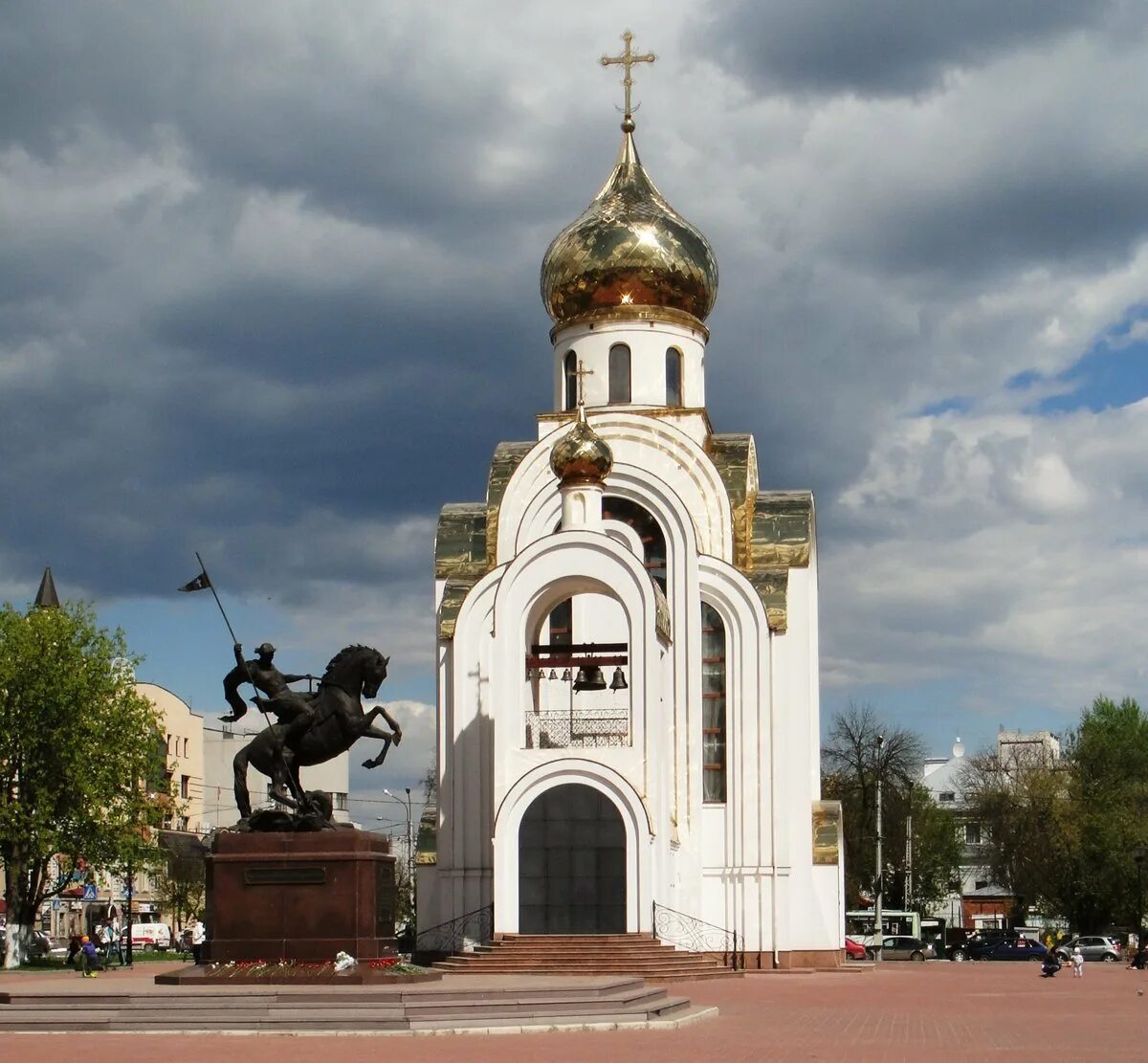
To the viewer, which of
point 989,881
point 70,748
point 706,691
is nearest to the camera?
point 706,691


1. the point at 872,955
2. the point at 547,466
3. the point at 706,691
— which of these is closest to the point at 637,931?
the point at 706,691

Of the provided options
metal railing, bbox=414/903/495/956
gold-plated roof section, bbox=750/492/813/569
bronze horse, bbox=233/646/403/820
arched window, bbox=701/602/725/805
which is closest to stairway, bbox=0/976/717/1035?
bronze horse, bbox=233/646/403/820

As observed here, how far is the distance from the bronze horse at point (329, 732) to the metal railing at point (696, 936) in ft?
32.4

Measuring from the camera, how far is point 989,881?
73562 millimetres

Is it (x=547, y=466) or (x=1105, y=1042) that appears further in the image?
(x=547, y=466)

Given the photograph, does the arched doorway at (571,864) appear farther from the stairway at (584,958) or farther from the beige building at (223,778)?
the beige building at (223,778)

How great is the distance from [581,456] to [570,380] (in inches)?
229

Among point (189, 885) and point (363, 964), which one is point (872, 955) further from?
point (363, 964)

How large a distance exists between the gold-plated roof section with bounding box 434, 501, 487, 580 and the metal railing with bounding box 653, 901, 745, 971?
7632 millimetres

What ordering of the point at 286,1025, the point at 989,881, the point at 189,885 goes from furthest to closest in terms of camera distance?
the point at 989,881
the point at 189,885
the point at 286,1025

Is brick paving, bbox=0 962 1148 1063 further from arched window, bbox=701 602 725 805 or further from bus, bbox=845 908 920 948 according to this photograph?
bus, bbox=845 908 920 948

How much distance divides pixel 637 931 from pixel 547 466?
375 inches

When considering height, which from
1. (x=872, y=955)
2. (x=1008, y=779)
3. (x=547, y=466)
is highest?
(x=547, y=466)

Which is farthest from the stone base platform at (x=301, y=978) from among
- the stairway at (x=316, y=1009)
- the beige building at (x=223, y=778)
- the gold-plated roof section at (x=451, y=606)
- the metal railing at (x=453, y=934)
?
the beige building at (x=223, y=778)
